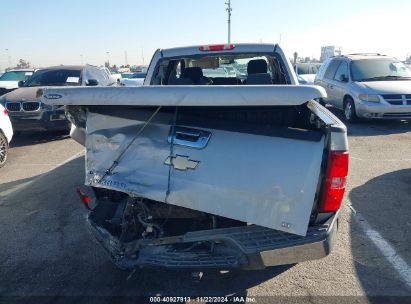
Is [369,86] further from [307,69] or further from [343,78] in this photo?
[307,69]

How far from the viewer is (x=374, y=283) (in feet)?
10.2

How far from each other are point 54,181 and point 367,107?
7976mm

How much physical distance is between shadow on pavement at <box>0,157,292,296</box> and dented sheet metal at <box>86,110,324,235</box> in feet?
2.64

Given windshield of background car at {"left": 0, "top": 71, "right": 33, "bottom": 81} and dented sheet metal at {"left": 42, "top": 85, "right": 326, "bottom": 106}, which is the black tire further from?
windshield of background car at {"left": 0, "top": 71, "right": 33, "bottom": 81}

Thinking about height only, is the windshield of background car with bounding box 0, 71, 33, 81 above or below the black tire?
above

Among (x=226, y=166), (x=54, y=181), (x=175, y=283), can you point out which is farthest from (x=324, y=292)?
(x=54, y=181)

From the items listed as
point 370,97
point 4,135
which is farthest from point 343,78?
point 4,135

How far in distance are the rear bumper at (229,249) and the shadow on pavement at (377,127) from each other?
24.1 ft

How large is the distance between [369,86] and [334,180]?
8484 mm

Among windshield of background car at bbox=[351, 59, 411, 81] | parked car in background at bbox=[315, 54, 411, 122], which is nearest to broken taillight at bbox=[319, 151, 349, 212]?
parked car in background at bbox=[315, 54, 411, 122]

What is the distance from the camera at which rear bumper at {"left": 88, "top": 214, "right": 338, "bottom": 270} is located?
2.39 meters

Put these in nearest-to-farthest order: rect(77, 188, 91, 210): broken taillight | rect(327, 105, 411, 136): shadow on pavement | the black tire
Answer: rect(77, 188, 91, 210): broken taillight, the black tire, rect(327, 105, 411, 136): shadow on pavement

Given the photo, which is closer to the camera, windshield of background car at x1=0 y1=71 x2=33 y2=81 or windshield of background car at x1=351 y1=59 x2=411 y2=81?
windshield of background car at x1=351 y1=59 x2=411 y2=81

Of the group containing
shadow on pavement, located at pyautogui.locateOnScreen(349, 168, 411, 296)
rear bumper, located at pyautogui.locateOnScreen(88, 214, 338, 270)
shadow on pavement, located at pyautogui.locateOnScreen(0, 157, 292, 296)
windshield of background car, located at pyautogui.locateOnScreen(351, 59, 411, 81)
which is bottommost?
shadow on pavement, located at pyautogui.locateOnScreen(0, 157, 292, 296)
